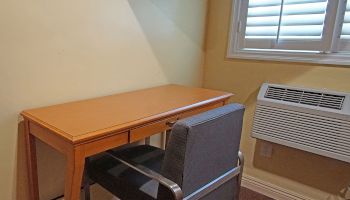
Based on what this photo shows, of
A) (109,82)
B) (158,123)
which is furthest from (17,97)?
(158,123)

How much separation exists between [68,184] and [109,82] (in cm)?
74

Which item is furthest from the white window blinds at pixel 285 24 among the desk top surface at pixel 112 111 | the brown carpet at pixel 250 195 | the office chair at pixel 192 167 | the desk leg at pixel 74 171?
the desk leg at pixel 74 171

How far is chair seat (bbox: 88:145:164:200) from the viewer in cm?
111

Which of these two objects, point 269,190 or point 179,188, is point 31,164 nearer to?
A: point 179,188

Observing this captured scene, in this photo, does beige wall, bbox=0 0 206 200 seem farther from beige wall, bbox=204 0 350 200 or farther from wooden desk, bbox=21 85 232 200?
beige wall, bbox=204 0 350 200

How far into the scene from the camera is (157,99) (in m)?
1.47

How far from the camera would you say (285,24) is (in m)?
1.75

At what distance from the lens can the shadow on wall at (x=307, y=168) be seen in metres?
1.65

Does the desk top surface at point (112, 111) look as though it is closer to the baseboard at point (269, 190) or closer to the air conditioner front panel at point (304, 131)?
the air conditioner front panel at point (304, 131)

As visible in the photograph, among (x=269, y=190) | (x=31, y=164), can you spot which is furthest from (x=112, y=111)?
(x=269, y=190)

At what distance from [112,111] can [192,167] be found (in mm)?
506

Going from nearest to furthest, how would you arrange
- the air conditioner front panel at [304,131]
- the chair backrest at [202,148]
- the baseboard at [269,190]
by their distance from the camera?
the chair backrest at [202,148], the air conditioner front panel at [304,131], the baseboard at [269,190]

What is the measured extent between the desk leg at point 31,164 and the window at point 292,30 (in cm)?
152

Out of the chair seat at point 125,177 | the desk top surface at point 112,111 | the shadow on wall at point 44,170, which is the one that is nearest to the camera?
the desk top surface at point 112,111
